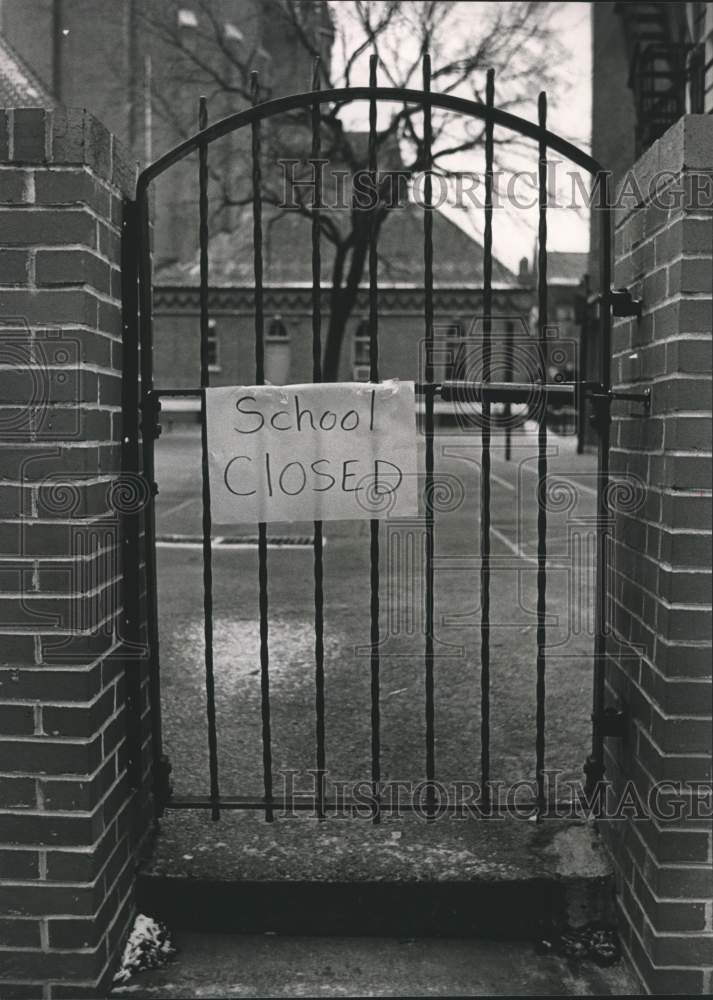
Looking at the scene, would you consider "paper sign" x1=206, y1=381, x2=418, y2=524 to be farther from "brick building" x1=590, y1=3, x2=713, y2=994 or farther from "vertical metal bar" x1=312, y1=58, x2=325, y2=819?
"brick building" x1=590, y1=3, x2=713, y2=994

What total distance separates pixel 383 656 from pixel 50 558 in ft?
9.63

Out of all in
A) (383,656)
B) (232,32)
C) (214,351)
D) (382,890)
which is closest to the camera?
(382,890)

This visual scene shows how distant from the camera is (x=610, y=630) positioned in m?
2.88

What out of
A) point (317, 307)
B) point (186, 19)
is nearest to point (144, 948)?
point (317, 307)

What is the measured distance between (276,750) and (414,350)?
1358 inches

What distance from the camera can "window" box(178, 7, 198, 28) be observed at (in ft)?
65.1

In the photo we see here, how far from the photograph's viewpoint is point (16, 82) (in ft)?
62.7

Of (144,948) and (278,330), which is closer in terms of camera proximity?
(144,948)

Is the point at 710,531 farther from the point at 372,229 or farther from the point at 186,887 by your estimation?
the point at 186,887

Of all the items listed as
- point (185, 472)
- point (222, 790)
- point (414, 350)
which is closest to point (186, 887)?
point (222, 790)

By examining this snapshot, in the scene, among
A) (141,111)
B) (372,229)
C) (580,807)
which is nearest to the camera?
(372,229)

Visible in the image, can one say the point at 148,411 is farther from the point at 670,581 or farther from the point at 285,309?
the point at 285,309

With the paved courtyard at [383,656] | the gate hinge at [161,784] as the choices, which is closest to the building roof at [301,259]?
the paved courtyard at [383,656]

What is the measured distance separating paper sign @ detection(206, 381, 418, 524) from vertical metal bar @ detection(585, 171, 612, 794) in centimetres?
52
